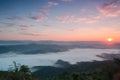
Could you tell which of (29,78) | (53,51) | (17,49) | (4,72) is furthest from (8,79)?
(53,51)

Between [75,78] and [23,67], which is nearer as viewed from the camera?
[23,67]

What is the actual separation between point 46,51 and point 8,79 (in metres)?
175

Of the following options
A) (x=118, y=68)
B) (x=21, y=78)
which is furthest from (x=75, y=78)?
(x=21, y=78)

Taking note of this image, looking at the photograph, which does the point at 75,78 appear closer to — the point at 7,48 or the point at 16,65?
the point at 16,65

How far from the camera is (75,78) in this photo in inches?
1196

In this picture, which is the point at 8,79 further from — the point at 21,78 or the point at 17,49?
the point at 17,49

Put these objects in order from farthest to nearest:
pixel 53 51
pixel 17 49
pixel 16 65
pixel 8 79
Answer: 1. pixel 53 51
2. pixel 17 49
3. pixel 16 65
4. pixel 8 79

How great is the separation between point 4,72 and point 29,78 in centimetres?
354

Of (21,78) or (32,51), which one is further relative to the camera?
(32,51)

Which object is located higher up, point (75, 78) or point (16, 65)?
point (16, 65)

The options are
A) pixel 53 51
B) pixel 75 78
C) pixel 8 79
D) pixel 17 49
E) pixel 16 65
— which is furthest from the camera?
pixel 53 51

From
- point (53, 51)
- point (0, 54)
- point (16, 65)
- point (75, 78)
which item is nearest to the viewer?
point (16, 65)

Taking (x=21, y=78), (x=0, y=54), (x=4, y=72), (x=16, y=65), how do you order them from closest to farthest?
(x=21, y=78)
(x=16, y=65)
(x=4, y=72)
(x=0, y=54)

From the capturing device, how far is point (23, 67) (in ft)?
62.9
